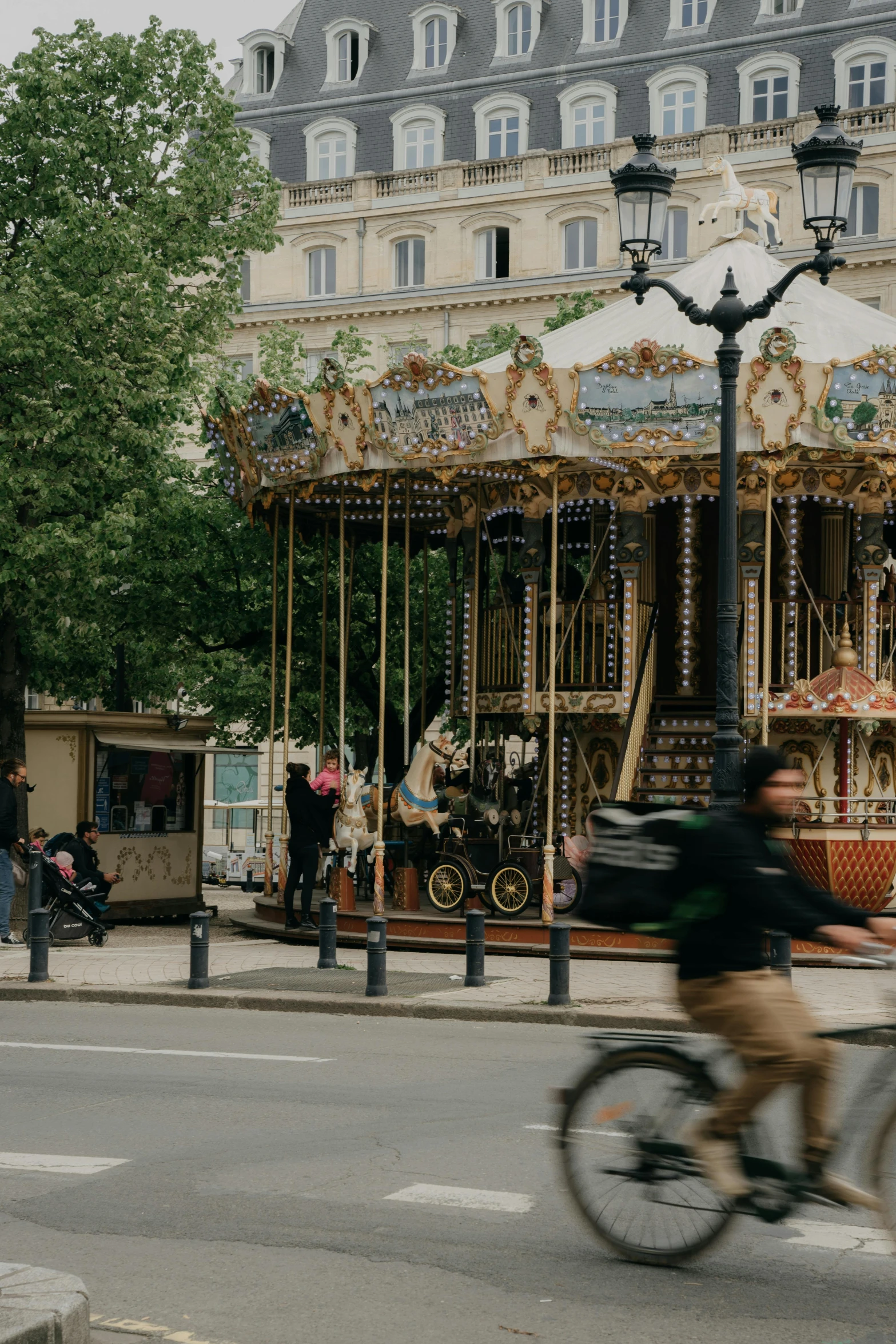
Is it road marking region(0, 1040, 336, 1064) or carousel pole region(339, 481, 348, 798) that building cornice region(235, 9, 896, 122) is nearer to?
carousel pole region(339, 481, 348, 798)

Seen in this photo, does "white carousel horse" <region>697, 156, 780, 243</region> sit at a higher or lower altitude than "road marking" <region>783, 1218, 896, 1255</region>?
higher

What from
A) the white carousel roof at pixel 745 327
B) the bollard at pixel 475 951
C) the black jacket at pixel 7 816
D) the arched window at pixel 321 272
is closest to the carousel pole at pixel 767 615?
the white carousel roof at pixel 745 327

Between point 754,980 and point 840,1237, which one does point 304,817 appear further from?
point 754,980

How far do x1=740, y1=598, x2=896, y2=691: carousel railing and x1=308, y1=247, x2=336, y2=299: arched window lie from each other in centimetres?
3055

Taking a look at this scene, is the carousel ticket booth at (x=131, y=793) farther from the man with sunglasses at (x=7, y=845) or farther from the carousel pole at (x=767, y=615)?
the carousel pole at (x=767, y=615)

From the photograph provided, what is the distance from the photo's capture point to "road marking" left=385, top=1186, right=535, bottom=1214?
262 inches

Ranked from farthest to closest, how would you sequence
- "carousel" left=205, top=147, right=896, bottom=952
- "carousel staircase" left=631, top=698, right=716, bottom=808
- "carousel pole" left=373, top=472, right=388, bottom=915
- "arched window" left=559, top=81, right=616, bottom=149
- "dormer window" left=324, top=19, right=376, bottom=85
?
"dormer window" left=324, top=19, right=376, bottom=85, "arched window" left=559, top=81, right=616, bottom=149, "carousel staircase" left=631, top=698, right=716, bottom=808, "carousel pole" left=373, top=472, right=388, bottom=915, "carousel" left=205, top=147, right=896, bottom=952

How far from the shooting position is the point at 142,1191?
6973 millimetres

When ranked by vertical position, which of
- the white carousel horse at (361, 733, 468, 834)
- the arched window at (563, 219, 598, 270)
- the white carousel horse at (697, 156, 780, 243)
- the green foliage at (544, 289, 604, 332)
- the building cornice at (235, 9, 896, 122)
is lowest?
the white carousel horse at (361, 733, 468, 834)

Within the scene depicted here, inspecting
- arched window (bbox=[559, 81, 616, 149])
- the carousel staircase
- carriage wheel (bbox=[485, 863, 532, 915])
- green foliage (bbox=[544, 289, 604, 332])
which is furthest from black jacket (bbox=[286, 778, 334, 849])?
arched window (bbox=[559, 81, 616, 149])

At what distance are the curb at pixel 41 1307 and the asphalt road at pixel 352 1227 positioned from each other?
297mm

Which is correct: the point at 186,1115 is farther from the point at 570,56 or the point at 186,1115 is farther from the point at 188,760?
the point at 570,56

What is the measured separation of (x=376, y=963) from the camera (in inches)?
538

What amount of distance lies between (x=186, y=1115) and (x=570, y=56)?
147 feet
